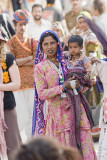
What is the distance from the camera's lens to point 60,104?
511 cm

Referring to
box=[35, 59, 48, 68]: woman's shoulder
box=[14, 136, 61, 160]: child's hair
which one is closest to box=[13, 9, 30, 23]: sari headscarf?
box=[35, 59, 48, 68]: woman's shoulder

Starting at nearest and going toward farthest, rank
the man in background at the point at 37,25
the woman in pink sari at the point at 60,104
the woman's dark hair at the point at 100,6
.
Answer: the woman in pink sari at the point at 60,104
the woman's dark hair at the point at 100,6
the man in background at the point at 37,25

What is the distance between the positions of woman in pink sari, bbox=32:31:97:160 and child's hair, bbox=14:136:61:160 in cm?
274

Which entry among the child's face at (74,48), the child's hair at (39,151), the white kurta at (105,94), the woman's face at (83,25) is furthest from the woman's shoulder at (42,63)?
the child's hair at (39,151)

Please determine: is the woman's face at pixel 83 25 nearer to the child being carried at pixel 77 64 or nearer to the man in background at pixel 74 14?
the man in background at pixel 74 14

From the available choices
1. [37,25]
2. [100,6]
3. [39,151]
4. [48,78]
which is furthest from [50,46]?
[37,25]

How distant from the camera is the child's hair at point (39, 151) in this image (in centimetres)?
226

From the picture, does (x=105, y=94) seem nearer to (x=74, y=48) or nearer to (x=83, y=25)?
(x=74, y=48)

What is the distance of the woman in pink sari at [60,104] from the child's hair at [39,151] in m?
2.74

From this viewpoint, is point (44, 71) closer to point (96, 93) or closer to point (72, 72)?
point (72, 72)

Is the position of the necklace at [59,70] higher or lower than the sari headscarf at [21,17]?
lower

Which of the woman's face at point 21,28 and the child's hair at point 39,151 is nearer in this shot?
the child's hair at point 39,151

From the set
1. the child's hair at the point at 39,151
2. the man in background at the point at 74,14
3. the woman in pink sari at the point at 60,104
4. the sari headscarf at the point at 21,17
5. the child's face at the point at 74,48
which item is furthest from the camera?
the man in background at the point at 74,14

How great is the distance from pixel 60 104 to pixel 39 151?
9.36 ft
